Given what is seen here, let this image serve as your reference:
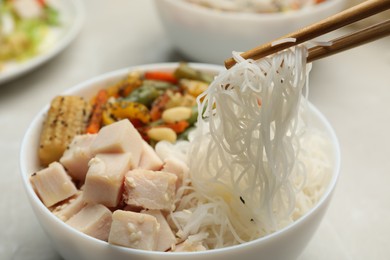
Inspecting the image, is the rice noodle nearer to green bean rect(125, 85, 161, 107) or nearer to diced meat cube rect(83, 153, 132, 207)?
diced meat cube rect(83, 153, 132, 207)

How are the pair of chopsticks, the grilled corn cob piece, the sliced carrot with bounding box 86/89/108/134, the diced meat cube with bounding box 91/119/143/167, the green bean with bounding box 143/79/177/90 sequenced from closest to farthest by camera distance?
1. the pair of chopsticks
2. the diced meat cube with bounding box 91/119/143/167
3. the grilled corn cob piece
4. the sliced carrot with bounding box 86/89/108/134
5. the green bean with bounding box 143/79/177/90

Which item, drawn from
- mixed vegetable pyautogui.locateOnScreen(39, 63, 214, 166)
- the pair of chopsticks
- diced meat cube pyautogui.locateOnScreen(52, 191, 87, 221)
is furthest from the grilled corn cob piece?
the pair of chopsticks

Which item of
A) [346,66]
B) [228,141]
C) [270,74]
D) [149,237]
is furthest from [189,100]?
[346,66]

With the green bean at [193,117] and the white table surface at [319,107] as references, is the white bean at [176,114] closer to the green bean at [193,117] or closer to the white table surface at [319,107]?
the green bean at [193,117]

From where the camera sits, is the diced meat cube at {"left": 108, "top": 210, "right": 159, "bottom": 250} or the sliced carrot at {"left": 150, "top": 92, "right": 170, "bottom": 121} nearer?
the diced meat cube at {"left": 108, "top": 210, "right": 159, "bottom": 250}

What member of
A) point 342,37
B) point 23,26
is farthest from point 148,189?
point 23,26

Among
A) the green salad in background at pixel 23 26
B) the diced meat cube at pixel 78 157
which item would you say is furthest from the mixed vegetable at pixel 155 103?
the green salad in background at pixel 23 26
